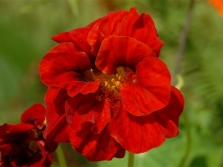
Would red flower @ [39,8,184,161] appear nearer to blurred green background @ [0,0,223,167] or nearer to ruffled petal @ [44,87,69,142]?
ruffled petal @ [44,87,69,142]

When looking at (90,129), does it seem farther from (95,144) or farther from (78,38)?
(78,38)

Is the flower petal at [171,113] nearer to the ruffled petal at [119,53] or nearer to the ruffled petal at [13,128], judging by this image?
the ruffled petal at [119,53]

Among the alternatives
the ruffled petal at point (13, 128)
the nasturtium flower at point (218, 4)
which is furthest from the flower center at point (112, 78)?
the nasturtium flower at point (218, 4)

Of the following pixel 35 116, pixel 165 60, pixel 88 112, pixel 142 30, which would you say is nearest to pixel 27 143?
pixel 35 116

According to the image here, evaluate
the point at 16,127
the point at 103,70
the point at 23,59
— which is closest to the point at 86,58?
the point at 103,70

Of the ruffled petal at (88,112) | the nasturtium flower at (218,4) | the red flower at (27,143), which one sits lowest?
the nasturtium flower at (218,4)

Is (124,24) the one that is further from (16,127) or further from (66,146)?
(66,146)

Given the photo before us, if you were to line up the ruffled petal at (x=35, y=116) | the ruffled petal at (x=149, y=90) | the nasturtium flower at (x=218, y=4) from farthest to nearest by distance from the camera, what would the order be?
the nasturtium flower at (x=218, y=4), the ruffled petal at (x=35, y=116), the ruffled petal at (x=149, y=90)
